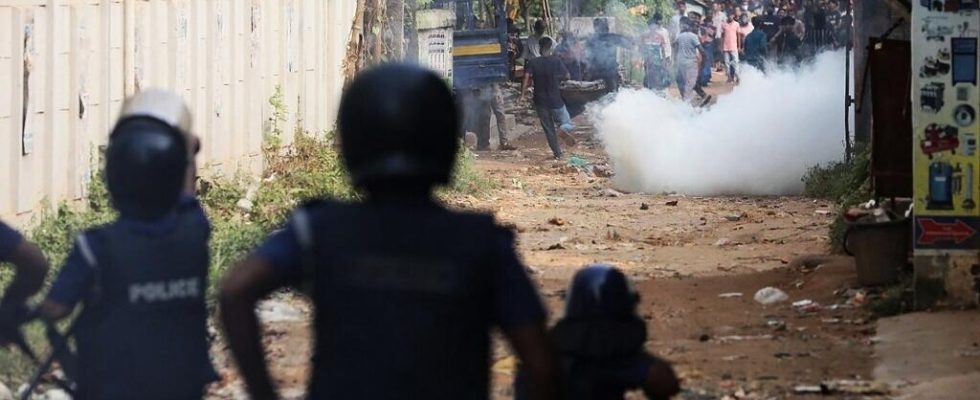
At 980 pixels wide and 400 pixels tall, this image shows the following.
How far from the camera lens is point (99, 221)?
10180 millimetres

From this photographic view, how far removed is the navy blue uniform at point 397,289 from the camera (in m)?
2.91

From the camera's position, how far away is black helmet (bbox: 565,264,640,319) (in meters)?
3.92

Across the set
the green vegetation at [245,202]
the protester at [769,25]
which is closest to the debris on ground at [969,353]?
the green vegetation at [245,202]

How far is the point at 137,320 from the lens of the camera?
3.69m

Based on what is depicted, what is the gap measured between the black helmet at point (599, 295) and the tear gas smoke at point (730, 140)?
550 inches

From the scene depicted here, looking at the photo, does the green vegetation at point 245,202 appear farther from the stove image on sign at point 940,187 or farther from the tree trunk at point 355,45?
the stove image on sign at point 940,187

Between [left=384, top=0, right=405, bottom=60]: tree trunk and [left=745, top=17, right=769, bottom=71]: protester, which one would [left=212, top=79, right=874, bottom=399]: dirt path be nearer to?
[left=384, top=0, right=405, bottom=60]: tree trunk

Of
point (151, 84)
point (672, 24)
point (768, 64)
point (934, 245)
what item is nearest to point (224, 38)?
point (151, 84)

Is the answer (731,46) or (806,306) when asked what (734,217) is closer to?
(806,306)

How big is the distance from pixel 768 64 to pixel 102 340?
27066mm

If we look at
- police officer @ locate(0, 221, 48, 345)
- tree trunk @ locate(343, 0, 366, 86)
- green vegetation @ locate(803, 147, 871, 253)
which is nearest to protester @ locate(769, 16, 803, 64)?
green vegetation @ locate(803, 147, 871, 253)

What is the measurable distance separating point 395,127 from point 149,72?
9.40 metres

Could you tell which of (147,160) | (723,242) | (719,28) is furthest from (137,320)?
(719,28)

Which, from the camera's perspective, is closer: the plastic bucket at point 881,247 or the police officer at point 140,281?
the police officer at point 140,281
